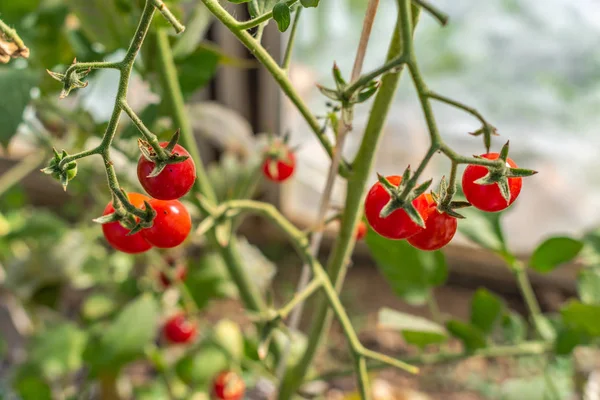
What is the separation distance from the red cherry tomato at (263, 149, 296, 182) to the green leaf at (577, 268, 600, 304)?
33cm

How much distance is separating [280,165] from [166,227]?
0.19 metres

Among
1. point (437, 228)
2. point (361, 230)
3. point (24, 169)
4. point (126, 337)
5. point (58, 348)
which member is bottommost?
point (58, 348)

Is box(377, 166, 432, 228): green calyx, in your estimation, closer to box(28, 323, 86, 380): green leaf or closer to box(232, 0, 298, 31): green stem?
box(232, 0, 298, 31): green stem

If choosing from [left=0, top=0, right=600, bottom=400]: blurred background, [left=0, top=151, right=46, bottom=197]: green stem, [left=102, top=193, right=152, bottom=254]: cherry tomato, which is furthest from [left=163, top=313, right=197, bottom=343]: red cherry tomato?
[left=102, top=193, right=152, bottom=254]: cherry tomato

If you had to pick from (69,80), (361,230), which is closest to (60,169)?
(69,80)

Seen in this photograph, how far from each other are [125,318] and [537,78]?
91 cm

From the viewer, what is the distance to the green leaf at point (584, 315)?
1.53 ft

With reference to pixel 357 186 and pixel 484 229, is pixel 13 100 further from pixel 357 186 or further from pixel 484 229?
pixel 484 229

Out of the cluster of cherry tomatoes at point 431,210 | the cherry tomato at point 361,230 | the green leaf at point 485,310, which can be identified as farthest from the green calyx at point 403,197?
the green leaf at point 485,310

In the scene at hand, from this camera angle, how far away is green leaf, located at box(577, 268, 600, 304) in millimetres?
549

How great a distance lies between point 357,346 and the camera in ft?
1.18

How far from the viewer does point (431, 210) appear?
27cm

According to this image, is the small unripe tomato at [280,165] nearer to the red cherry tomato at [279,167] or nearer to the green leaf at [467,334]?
the red cherry tomato at [279,167]

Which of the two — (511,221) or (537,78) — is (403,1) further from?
(511,221)
